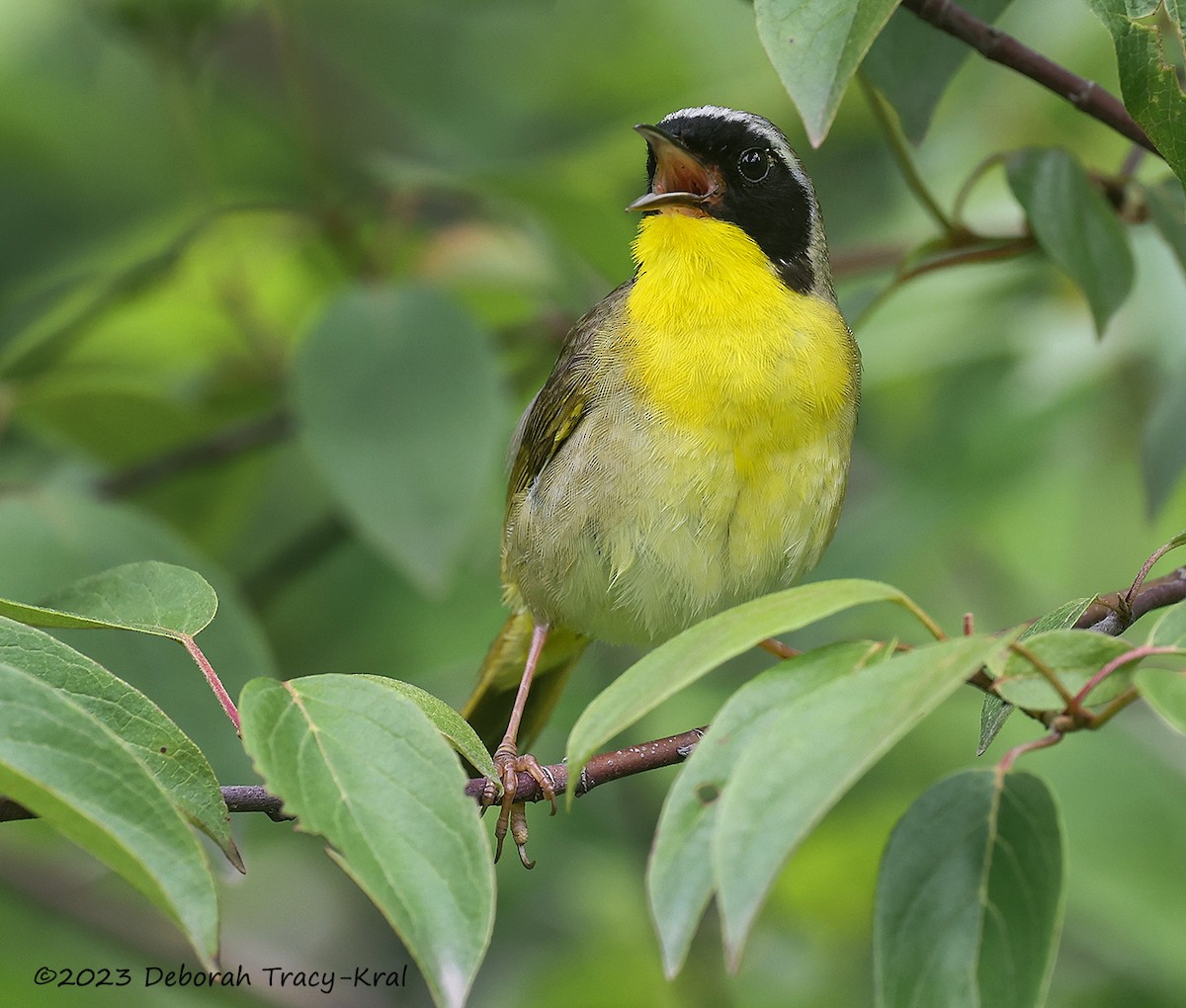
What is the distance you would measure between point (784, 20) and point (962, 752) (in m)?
2.53

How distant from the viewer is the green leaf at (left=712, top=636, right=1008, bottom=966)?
122 cm

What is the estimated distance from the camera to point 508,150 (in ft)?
16.1

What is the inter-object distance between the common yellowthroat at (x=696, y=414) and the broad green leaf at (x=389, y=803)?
41.4 inches

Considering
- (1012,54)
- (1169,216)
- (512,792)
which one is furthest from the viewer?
(1169,216)

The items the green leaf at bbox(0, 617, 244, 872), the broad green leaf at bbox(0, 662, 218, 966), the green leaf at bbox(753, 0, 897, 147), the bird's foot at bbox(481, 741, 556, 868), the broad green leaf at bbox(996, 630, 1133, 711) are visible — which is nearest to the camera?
the broad green leaf at bbox(0, 662, 218, 966)

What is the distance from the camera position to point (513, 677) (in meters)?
3.55

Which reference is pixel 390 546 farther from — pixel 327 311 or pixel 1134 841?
pixel 1134 841

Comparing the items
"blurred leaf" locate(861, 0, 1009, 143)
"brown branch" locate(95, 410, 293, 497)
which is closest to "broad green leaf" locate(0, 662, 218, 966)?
"blurred leaf" locate(861, 0, 1009, 143)

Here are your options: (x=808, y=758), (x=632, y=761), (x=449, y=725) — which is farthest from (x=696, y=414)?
(x=808, y=758)

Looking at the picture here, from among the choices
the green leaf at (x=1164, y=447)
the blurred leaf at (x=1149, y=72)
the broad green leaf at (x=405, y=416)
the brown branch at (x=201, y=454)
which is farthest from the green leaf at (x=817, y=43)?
the brown branch at (x=201, y=454)

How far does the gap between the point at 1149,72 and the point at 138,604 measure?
1.51 meters

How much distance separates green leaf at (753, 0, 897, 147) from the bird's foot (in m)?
0.93

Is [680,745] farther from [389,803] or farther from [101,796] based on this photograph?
[101,796]

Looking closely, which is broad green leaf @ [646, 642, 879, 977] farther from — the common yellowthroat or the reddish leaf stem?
the common yellowthroat
